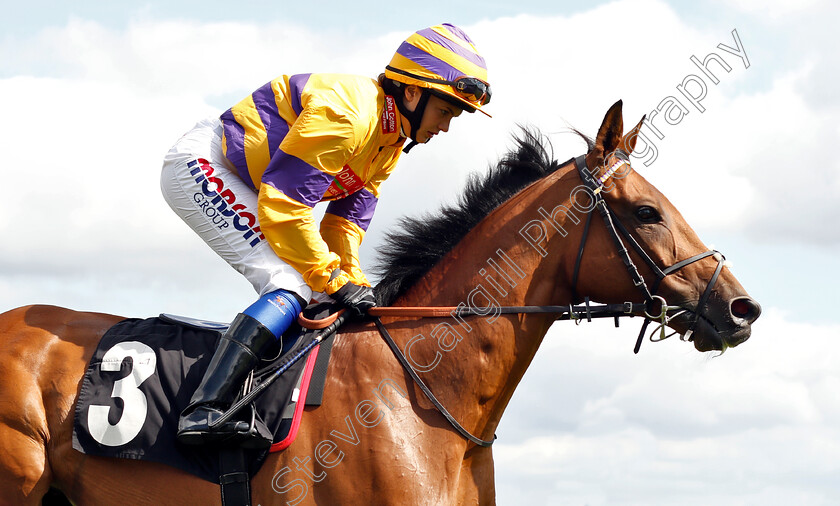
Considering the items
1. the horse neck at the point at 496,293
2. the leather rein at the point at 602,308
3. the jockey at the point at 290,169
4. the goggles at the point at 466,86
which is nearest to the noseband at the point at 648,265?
the leather rein at the point at 602,308

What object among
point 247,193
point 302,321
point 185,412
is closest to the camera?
point 185,412

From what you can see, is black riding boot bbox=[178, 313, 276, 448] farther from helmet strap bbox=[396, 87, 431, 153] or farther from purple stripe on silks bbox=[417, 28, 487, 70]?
purple stripe on silks bbox=[417, 28, 487, 70]

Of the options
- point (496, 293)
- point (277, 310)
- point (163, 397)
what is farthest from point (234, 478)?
point (496, 293)

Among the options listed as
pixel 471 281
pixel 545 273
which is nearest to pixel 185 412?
pixel 471 281

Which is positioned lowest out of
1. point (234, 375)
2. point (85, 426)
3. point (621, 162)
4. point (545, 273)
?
point (85, 426)

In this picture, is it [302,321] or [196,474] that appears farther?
[302,321]

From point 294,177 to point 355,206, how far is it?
108 cm

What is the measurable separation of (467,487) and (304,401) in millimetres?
1038

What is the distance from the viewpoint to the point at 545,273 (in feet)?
15.1

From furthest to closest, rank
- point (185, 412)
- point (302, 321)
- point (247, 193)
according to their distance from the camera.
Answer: point (247, 193) < point (302, 321) < point (185, 412)

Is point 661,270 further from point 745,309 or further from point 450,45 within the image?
point 450,45

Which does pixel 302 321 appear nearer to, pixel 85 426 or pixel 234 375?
pixel 234 375

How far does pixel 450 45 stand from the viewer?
4910mm

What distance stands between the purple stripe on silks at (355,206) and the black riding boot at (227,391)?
4.54 feet
